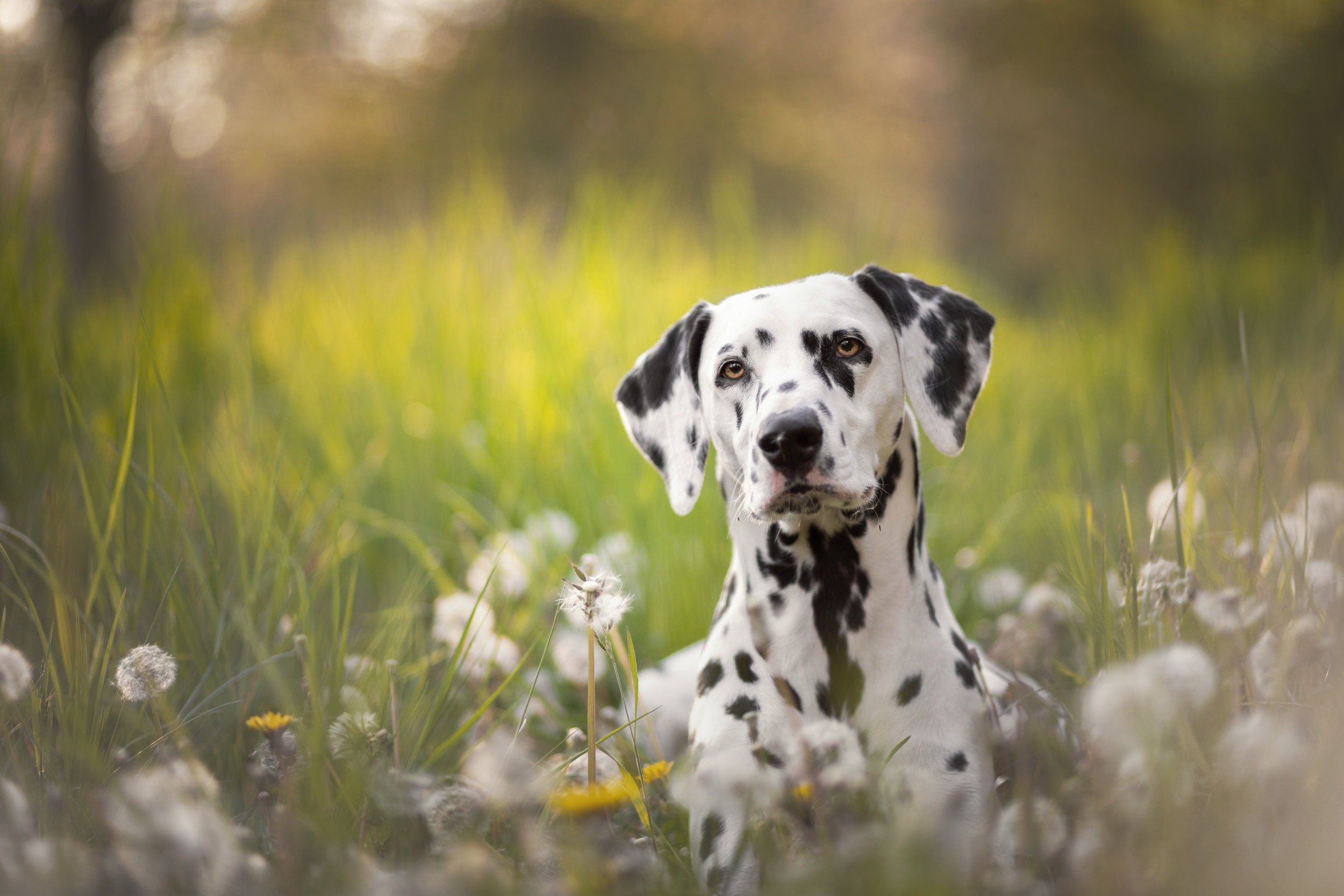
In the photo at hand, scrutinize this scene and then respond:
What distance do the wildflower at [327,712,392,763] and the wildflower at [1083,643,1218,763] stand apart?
5.38ft

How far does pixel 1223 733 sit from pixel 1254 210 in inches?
316

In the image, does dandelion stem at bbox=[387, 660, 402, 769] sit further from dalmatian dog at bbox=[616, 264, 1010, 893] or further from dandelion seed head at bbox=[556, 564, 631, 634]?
dalmatian dog at bbox=[616, 264, 1010, 893]

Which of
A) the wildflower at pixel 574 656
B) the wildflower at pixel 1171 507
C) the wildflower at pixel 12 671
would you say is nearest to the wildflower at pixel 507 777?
the wildflower at pixel 574 656

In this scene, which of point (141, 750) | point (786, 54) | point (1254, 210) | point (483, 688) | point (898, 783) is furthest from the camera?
point (786, 54)

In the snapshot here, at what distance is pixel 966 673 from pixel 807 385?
37.1 inches

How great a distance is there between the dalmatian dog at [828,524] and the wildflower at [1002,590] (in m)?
1.04

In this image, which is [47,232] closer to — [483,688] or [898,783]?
[483,688]

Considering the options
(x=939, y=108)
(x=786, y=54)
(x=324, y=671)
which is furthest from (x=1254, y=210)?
(x=786, y=54)

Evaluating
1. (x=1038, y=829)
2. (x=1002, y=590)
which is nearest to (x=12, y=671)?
(x=1038, y=829)

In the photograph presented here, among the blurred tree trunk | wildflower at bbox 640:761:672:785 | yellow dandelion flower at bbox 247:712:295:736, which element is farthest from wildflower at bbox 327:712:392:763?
the blurred tree trunk

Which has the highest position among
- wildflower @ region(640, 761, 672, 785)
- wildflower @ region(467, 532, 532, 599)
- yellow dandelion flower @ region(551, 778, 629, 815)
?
wildflower @ region(467, 532, 532, 599)

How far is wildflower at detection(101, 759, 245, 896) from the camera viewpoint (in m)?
1.34

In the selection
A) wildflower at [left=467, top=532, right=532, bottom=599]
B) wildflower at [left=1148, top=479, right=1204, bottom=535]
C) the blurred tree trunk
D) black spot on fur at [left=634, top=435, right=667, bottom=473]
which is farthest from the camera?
the blurred tree trunk

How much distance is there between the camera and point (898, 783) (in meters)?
1.92
